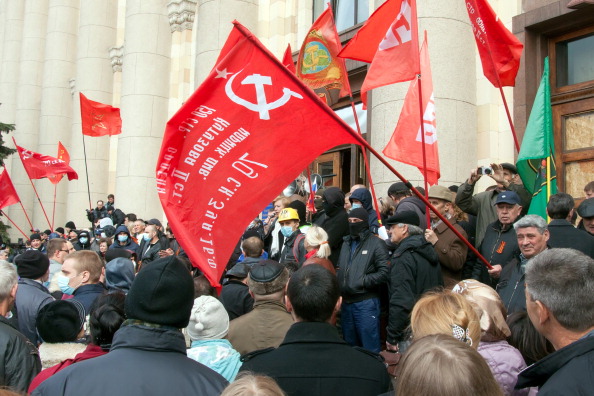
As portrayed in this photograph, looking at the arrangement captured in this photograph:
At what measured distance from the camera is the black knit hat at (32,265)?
5.14 m

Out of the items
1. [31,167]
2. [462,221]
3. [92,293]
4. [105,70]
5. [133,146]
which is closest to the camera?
[92,293]

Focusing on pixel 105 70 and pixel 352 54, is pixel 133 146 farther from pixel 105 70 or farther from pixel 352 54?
pixel 352 54

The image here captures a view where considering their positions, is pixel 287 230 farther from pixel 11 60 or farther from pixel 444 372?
pixel 11 60

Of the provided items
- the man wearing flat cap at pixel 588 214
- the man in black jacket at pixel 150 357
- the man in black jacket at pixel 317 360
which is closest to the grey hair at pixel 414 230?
the man wearing flat cap at pixel 588 214

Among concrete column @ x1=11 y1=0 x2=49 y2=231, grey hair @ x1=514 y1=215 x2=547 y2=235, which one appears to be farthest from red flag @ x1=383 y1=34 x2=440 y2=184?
concrete column @ x1=11 y1=0 x2=49 y2=231

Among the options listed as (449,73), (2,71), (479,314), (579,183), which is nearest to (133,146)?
(449,73)

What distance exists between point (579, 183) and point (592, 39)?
1917mm

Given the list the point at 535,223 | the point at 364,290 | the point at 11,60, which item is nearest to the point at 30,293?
the point at 364,290

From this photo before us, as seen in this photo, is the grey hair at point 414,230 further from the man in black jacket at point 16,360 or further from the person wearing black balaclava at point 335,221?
the man in black jacket at point 16,360

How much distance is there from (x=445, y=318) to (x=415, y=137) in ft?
11.7

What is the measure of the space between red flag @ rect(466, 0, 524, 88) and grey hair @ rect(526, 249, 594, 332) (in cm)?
406

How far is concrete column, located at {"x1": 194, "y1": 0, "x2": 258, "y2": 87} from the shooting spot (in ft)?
45.0

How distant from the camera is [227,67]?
425cm

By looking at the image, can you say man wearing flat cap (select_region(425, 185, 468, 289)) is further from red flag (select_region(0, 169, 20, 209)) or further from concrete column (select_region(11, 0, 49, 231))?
concrete column (select_region(11, 0, 49, 231))
